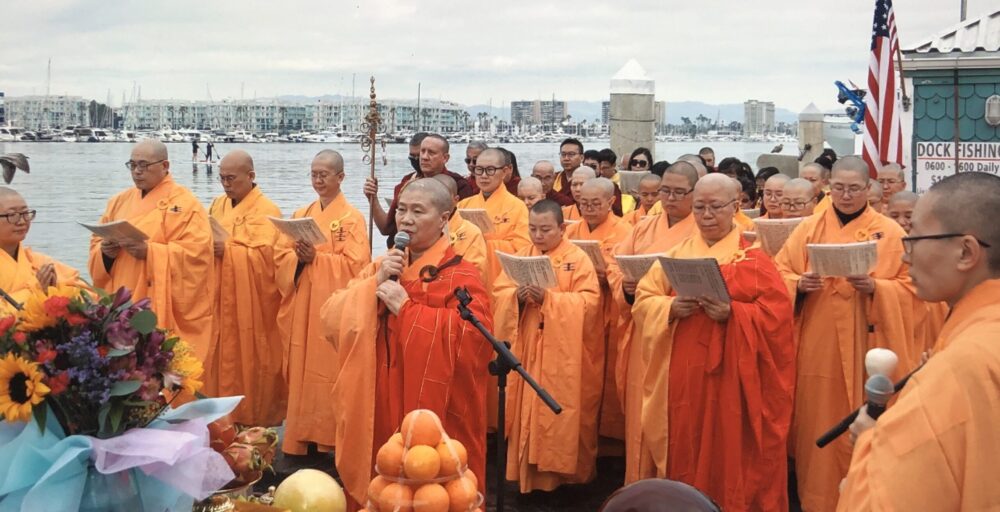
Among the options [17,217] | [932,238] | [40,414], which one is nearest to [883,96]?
[17,217]

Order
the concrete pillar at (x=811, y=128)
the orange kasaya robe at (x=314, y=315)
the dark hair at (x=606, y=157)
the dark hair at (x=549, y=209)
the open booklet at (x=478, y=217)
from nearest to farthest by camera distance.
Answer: the dark hair at (x=549, y=209) < the orange kasaya robe at (x=314, y=315) < the open booklet at (x=478, y=217) < the dark hair at (x=606, y=157) < the concrete pillar at (x=811, y=128)

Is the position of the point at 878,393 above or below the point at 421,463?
above

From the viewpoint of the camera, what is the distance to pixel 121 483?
306cm

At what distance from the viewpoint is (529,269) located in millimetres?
7016

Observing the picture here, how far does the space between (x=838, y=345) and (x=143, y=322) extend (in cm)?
507

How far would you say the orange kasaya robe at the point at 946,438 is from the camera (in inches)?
101

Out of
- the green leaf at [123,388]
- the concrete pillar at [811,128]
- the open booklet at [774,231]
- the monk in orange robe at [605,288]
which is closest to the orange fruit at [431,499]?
the green leaf at [123,388]

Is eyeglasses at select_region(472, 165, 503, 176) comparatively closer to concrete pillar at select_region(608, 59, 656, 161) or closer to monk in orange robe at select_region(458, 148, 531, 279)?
monk in orange robe at select_region(458, 148, 531, 279)

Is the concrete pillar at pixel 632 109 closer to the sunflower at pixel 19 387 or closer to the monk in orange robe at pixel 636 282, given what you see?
the monk in orange robe at pixel 636 282

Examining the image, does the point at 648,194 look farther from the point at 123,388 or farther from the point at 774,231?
the point at 123,388

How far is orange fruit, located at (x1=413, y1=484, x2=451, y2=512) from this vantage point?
3.50m

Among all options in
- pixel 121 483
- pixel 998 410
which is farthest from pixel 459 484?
pixel 998 410

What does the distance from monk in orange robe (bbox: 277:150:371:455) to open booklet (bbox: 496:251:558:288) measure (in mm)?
1737

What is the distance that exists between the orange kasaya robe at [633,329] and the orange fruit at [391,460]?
314 centimetres
